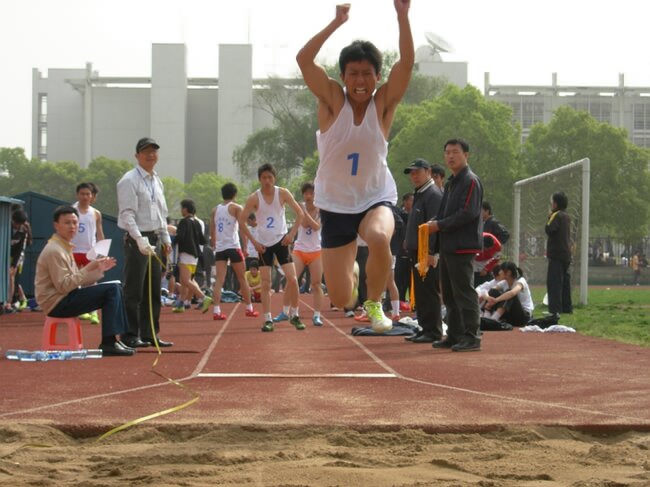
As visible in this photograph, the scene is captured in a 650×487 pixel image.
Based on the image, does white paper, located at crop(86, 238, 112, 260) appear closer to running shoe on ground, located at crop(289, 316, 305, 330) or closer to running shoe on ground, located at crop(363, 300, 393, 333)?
running shoe on ground, located at crop(363, 300, 393, 333)

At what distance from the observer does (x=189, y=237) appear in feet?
52.0

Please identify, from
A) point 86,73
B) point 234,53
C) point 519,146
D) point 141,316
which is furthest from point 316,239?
point 86,73

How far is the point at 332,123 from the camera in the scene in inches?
256

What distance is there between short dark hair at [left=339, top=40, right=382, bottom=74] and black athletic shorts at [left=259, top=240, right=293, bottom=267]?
599 cm

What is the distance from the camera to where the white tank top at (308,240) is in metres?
13.3

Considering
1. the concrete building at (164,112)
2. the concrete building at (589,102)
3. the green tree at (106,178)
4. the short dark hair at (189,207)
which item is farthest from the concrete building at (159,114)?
the short dark hair at (189,207)

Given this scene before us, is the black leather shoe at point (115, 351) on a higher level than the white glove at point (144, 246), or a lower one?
lower

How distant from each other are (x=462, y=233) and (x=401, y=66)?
134 inches

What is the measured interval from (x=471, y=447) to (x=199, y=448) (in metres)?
1.24

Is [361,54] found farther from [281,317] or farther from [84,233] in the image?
[281,317]

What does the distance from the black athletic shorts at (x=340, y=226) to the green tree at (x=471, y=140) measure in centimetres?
4480

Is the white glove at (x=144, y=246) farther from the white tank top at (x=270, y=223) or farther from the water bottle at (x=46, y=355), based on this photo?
the white tank top at (x=270, y=223)

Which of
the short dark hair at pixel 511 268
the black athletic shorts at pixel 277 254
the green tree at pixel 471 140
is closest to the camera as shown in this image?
the black athletic shorts at pixel 277 254

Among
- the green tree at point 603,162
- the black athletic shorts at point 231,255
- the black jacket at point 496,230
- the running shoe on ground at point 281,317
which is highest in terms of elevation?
the green tree at point 603,162
